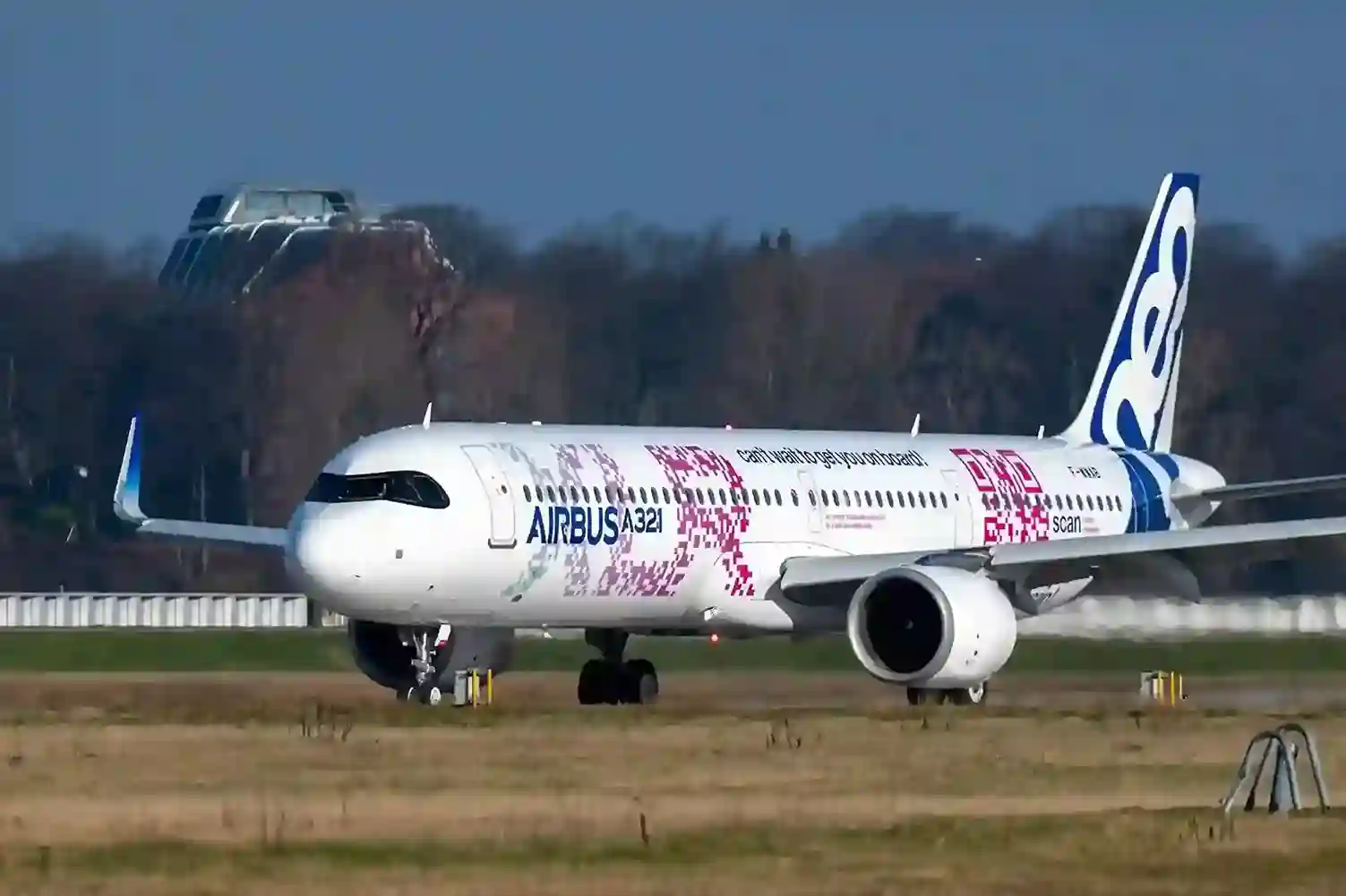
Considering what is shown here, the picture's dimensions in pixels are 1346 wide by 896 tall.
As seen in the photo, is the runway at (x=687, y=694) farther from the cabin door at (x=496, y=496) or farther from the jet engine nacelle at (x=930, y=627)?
the cabin door at (x=496, y=496)

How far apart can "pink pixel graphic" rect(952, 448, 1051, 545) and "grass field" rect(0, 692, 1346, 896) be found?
32.4 ft

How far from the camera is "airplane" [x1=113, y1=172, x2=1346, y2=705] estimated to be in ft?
103

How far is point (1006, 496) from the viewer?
37.8 m

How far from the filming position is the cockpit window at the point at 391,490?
3142 cm

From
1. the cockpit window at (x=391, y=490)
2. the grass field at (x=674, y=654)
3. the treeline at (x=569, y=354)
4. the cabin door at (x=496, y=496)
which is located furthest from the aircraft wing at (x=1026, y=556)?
the treeline at (x=569, y=354)

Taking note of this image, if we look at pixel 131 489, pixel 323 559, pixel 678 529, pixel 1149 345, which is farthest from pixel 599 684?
pixel 131 489

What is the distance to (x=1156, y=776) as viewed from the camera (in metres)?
22.4

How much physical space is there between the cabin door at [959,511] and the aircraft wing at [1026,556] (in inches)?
89.0

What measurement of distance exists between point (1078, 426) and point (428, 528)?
12384 millimetres

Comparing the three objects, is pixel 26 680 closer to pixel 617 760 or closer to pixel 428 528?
pixel 428 528

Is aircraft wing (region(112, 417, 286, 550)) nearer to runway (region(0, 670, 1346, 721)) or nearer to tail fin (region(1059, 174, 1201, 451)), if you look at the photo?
runway (region(0, 670, 1346, 721))

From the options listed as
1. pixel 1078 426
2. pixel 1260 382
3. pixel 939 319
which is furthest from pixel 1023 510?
pixel 939 319

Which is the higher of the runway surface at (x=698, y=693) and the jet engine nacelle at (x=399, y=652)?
the jet engine nacelle at (x=399, y=652)

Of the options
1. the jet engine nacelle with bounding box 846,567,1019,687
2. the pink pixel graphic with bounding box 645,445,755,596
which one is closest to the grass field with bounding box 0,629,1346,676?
the pink pixel graphic with bounding box 645,445,755,596
